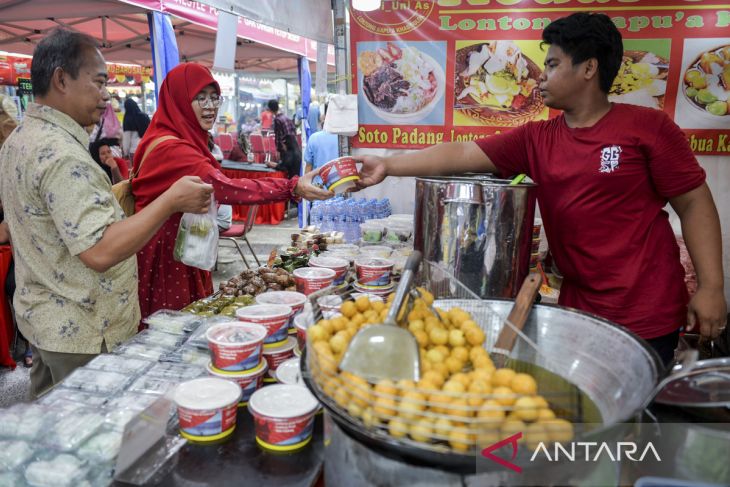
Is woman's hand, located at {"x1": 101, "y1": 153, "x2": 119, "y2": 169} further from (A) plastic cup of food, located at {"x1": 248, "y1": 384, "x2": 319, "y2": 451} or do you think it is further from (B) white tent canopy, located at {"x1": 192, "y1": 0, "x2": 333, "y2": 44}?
(A) plastic cup of food, located at {"x1": 248, "y1": 384, "x2": 319, "y2": 451}

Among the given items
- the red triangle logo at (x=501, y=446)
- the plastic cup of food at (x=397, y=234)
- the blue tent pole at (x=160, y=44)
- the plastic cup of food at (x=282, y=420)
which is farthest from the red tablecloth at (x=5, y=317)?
the red triangle logo at (x=501, y=446)

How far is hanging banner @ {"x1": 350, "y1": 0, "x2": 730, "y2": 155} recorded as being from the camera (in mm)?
3039

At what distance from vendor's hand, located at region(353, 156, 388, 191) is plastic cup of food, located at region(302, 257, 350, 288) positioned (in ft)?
1.42

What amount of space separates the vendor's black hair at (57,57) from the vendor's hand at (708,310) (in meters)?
2.39

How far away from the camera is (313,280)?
1936mm

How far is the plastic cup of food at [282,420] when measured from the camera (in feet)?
3.87

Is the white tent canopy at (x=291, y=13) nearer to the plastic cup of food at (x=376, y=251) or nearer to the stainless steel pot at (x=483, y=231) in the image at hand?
the plastic cup of food at (x=376, y=251)

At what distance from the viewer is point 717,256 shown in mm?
1905

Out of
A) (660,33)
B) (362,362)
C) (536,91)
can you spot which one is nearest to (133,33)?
(536,91)

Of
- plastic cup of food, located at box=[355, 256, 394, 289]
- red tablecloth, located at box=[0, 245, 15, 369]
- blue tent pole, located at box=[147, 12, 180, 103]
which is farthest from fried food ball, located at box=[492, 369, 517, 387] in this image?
blue tent pole, located at box=[147, 12, 180, 103]

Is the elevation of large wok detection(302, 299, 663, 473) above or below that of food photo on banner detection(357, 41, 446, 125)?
below

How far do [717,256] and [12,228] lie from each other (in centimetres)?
259

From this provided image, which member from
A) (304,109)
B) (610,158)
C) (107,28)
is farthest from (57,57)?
(107,28)

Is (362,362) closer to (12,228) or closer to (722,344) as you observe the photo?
(12,228)
